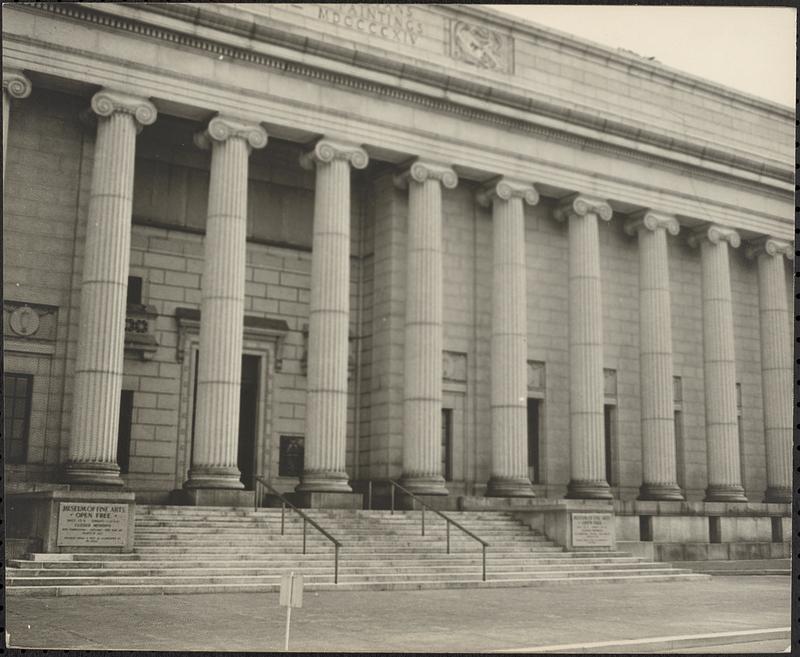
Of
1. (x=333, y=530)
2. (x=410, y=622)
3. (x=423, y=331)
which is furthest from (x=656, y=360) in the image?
(x=410, y=622)

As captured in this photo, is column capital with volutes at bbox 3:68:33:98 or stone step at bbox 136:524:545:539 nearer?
stone step at bbox 136:524:545:539

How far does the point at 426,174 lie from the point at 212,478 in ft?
35.1

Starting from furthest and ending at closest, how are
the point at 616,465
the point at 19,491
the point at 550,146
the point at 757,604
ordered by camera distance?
the point at 616,465, the point at 550,146, the point at 19,491, the point at 757,604

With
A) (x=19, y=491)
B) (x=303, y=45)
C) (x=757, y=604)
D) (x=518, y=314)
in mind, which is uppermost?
(x=303, y=45)

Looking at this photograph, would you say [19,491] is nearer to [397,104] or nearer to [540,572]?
[540,572]

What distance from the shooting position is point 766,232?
116ft

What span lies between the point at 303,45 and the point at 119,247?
737 cm

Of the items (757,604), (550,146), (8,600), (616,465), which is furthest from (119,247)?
(616,465)

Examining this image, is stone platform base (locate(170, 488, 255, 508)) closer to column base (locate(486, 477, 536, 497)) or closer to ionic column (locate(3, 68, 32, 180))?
column base (locate(486, 477, 536, 497))

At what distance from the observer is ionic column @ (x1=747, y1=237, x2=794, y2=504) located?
34.5 meters

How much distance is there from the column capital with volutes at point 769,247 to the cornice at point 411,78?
7.46 feet

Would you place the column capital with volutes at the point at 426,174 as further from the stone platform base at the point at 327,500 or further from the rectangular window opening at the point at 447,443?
the stone platform base at the point at 327,500

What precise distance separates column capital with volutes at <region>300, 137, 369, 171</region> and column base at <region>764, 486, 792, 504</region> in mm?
18396

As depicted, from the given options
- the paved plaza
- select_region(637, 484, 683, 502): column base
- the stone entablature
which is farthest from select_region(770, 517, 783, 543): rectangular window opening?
the paved plaza
